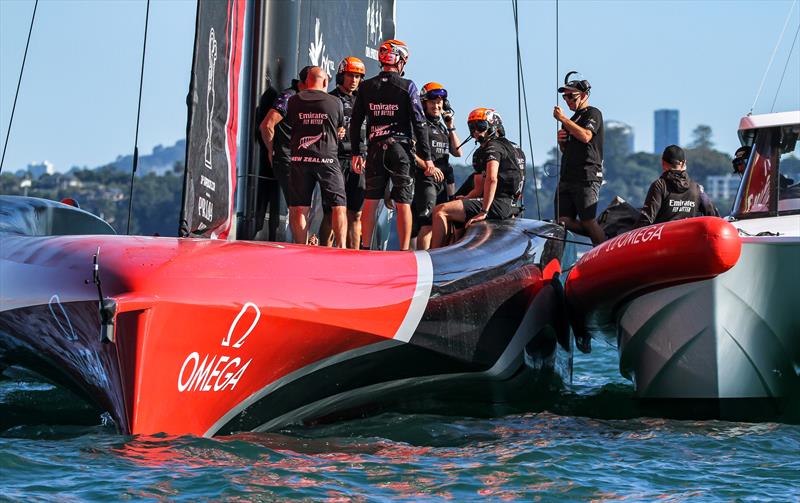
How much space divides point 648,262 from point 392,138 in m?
1.78

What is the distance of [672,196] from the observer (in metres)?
9.09

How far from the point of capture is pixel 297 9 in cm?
921

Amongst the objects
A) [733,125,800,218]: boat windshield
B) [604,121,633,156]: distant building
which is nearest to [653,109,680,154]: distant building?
[604,121,633,156]: distant building

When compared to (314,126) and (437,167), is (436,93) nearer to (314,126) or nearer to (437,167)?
(437,167)

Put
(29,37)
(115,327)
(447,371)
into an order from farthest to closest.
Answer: (29,37)
(447,371)
(115,327)

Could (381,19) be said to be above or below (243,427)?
above

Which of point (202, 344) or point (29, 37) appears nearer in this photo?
point (202, 344)

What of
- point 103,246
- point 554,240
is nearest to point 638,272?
point 554,240

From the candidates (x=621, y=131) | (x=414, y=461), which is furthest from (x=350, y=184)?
(x=621, y=131)

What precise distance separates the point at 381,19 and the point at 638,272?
3.98 metres

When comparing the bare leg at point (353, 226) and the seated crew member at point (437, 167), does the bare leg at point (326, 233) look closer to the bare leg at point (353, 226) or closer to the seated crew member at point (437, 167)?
the bare leg at point (353, 226)

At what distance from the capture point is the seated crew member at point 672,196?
9047 millimetres

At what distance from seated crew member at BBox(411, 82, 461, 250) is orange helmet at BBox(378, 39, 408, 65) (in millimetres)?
498

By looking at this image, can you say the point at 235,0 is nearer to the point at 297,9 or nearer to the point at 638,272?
the point at 297,9
